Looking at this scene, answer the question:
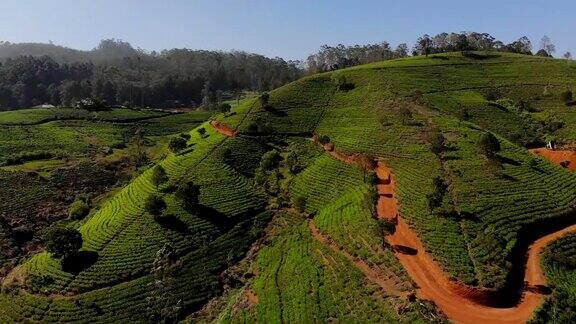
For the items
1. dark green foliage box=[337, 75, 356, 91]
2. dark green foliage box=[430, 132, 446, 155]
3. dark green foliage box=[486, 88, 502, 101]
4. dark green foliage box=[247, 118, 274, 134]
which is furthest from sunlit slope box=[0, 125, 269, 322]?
dark green foliage box=[486, 88, 502, 101]

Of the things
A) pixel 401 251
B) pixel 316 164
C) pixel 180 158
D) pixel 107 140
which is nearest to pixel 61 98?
pixel 107 140

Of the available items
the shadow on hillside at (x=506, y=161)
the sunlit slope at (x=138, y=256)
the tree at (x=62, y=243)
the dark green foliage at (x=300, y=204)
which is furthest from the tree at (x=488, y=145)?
the tree at (x=62, y=243)

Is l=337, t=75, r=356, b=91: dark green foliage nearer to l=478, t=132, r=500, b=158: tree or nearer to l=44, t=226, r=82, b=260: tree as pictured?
l=478, t=132, r=500, b=158: tree

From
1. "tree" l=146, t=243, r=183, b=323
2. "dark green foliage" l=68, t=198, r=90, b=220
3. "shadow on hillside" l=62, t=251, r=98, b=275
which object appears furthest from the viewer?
"dark green foliage" l=68, t=198, r=90, b=220

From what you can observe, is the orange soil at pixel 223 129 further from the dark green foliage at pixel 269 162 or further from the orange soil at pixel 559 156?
the orange soil at pixel 559 156

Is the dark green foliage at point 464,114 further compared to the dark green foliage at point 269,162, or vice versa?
the dark green foliage at point 464,114

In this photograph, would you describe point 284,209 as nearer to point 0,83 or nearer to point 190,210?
point 190,210

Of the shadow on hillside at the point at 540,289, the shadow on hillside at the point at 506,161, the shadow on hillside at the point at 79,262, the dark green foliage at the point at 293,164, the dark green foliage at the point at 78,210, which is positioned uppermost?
the shadow on hillside at the point at 506,161
